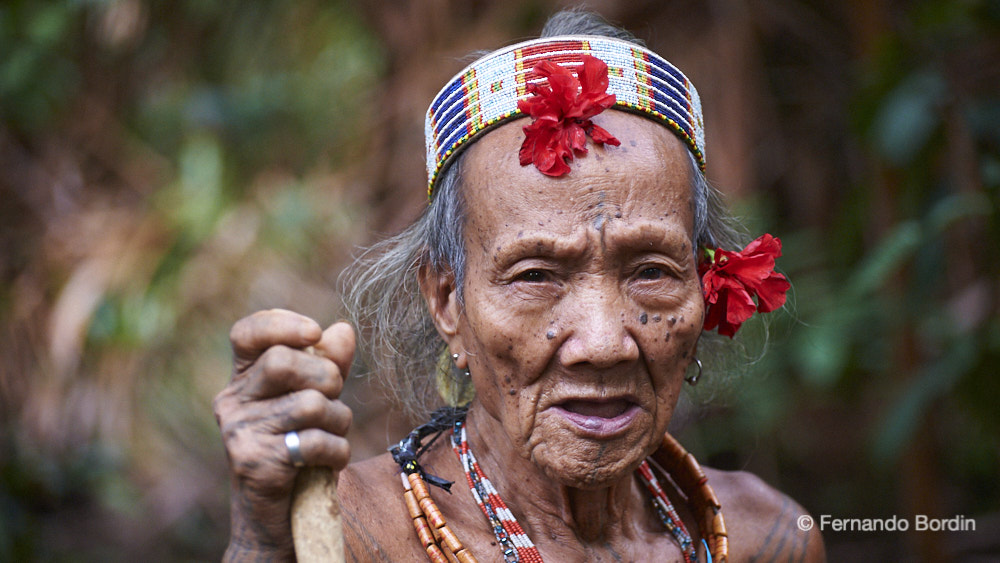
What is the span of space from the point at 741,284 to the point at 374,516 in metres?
1.03

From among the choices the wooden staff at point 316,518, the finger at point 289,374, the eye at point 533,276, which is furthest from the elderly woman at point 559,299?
the finger at point 289,374

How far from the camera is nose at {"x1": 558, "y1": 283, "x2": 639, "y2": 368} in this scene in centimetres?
183

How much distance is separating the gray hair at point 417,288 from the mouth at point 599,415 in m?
0.46

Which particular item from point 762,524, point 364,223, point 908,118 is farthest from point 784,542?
point 364,223

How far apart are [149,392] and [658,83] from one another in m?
3.71

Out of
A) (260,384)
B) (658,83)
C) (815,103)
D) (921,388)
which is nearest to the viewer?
(260,384)

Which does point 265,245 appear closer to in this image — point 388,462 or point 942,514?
point 388,462

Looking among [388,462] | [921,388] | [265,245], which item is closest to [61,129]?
[265,245]

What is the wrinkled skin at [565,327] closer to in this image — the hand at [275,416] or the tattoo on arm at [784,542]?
the hand at [275,416]

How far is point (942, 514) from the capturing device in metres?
4.31

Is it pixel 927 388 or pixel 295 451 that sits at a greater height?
pixel 927 388

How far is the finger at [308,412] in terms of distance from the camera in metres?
1.50

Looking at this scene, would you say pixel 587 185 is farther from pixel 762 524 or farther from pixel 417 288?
pixel 762 524

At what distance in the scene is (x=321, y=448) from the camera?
150 centimetres
